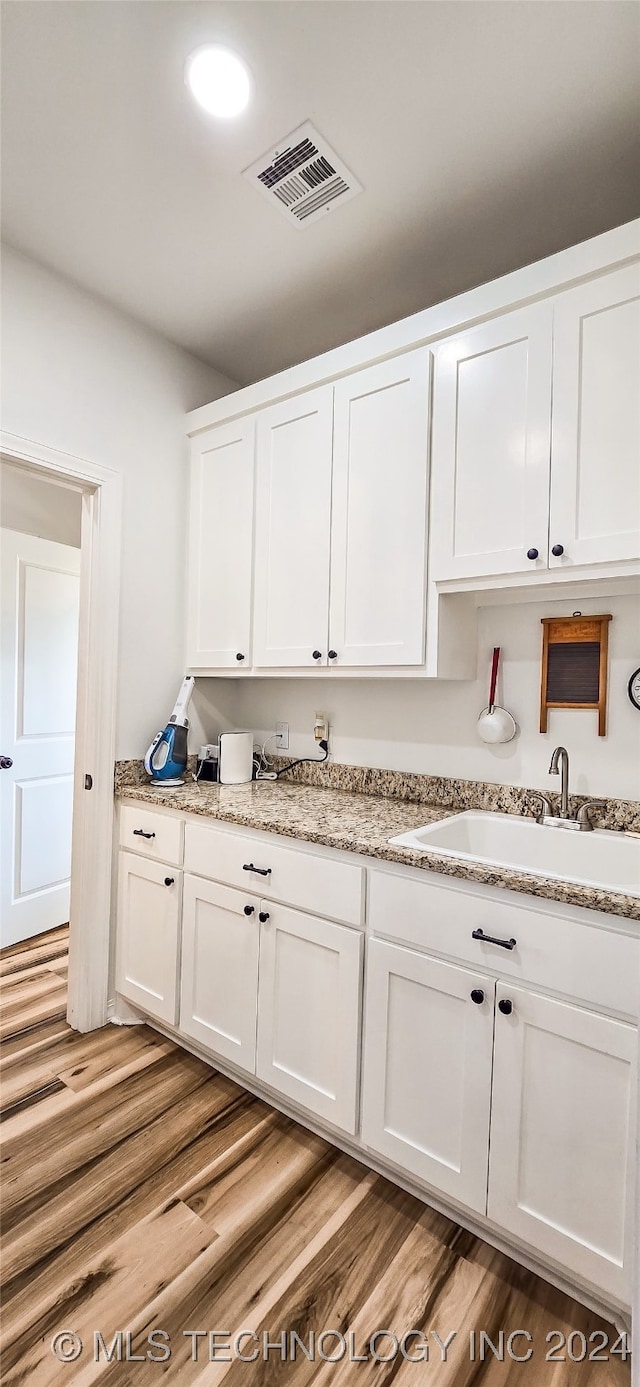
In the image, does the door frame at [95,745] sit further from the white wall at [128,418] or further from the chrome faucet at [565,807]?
the chrome faucet at [565,807]

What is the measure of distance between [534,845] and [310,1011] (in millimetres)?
770

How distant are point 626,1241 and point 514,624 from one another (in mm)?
1448

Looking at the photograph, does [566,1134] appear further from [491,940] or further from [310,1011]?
[310,1011]

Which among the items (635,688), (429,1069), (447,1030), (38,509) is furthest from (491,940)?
(38,509)

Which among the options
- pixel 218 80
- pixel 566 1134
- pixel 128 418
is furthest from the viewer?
pixel 128 418

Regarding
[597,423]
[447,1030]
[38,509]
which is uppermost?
[38,509]

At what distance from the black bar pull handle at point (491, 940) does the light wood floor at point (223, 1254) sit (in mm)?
718

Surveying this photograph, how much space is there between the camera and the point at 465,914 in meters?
1.34

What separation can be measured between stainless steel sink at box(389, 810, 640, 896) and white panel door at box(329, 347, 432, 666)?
51 centimetres

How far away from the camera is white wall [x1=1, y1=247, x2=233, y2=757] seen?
1.94 meters

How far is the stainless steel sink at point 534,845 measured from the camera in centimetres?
155

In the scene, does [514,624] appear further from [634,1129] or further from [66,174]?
[66,174]

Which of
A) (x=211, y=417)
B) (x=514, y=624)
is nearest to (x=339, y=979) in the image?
(x=514, y=624)

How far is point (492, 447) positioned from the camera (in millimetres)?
1636
